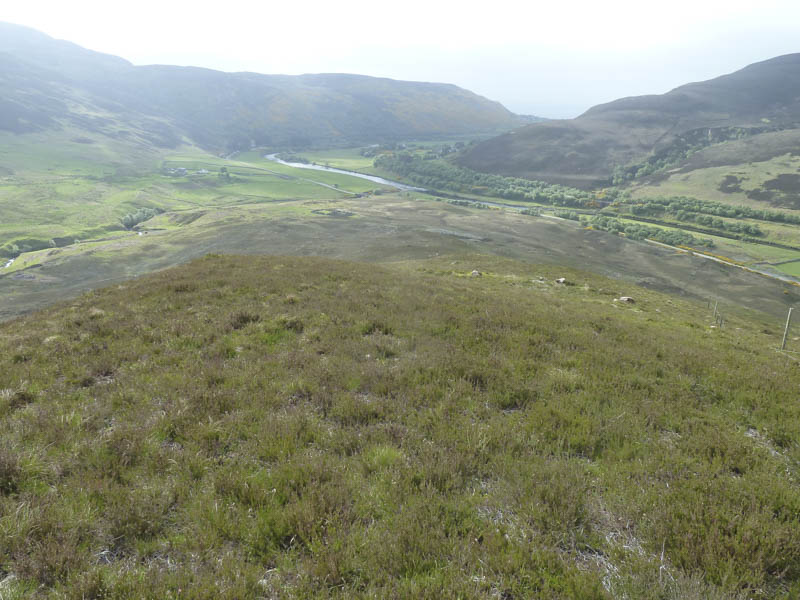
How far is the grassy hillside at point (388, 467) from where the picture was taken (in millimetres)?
4023

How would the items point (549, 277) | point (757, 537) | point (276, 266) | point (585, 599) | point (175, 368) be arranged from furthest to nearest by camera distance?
1. point (549, 277)
2. point (276, 266)
3. point (175, 368)
4. point (757, 537)
5. point (585, 599)

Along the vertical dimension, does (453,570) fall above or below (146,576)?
above

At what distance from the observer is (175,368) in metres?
9.19

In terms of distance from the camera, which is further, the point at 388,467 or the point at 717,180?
the point at 717,180

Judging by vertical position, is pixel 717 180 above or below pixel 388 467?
above

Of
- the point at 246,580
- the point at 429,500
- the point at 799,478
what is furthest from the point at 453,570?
the point at 799,478

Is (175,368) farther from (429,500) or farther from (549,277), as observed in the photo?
(549,277)

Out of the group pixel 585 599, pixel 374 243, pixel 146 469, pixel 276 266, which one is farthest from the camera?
pixel 374 243

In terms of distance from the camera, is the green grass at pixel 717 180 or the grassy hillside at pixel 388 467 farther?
the green grass at pixel 717 180

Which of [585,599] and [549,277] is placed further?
[549,277]

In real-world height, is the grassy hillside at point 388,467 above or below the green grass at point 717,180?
below

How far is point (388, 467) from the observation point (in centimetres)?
567

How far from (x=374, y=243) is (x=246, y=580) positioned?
3196 inches

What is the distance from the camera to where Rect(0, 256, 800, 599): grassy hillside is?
4.02 metres
